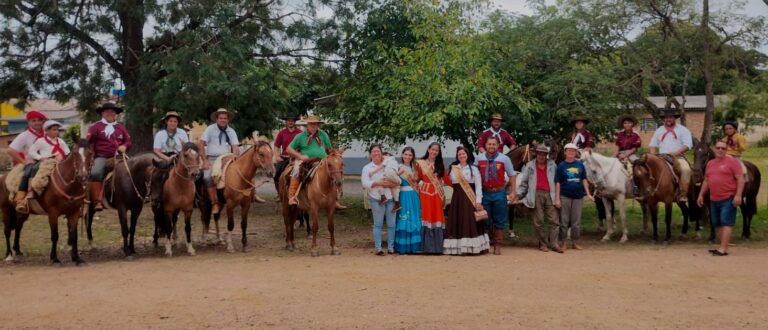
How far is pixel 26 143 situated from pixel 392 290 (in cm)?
655

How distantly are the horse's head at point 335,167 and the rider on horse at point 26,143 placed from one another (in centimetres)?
452

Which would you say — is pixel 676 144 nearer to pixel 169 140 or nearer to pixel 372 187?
pixel 372 187

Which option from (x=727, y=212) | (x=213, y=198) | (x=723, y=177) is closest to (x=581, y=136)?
(x=723, y=177)

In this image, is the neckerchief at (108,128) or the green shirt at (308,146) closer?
the neckerchief at (108,128)

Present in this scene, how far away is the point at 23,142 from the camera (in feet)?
36.7

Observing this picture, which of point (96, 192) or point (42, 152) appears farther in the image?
point (96, 192)

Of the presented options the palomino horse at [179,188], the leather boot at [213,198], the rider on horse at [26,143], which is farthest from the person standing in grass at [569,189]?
the rider on horse at [26,143]

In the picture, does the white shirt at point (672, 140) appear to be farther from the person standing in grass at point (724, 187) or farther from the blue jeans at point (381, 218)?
the blue jeans at point (381, 218)

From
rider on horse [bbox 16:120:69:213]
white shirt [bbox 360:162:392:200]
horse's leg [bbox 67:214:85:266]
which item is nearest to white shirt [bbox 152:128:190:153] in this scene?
rider on horse [bbox 16:120:69:213]

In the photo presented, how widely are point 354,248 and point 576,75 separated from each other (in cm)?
612

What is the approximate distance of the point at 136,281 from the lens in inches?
372

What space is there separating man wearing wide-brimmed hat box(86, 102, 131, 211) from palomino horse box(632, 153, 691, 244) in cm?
938

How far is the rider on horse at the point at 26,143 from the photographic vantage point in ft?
35.7

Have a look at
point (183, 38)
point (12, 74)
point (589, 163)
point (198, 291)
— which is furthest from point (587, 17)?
point (12, 74)
